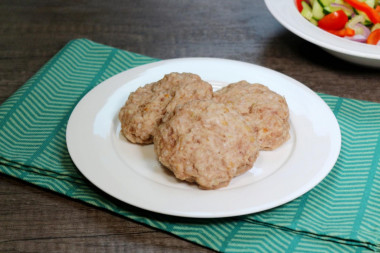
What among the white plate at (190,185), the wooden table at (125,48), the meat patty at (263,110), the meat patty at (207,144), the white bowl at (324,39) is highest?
the meat patty at (207,144)

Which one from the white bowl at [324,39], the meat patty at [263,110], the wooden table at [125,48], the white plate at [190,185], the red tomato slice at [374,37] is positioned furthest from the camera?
the red tomato slice at [374,37]

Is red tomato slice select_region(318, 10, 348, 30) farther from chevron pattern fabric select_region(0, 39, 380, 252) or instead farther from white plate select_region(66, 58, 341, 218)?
white plate select_region(66, 58, 341, 218)

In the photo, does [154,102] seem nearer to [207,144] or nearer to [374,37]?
[207,144]

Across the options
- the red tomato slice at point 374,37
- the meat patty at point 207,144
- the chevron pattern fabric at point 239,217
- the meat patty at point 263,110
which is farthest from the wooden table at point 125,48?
the meat patty at point 263,110

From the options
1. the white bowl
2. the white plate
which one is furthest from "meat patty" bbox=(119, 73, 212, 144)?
the white bowl

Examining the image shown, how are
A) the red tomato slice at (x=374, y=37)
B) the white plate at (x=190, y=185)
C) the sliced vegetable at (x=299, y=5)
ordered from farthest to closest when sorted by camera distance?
the sliced vegetable at (x=299, y=5) → the red tomato slice at (x=374, y=37) → the white plate at (x=190, y=185)

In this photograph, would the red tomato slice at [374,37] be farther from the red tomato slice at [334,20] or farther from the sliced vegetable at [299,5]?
the sliced vegetable at [299,5]
